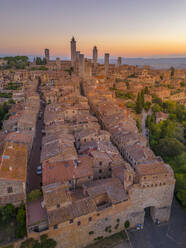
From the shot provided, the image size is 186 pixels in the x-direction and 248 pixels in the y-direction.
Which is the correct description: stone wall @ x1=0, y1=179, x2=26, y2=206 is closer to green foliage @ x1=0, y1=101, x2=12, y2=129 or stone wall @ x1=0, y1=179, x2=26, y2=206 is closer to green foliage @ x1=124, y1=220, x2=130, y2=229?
green foliage @ x1=124, y1=220, x2=130, y2=229

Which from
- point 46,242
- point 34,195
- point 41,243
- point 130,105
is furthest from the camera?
point 130,105

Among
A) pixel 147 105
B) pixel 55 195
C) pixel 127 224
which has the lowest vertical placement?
pixel 127 224

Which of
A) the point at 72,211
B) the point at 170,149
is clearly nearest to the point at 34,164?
the point at 72,211

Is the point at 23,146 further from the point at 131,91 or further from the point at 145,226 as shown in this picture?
the point at 131,91

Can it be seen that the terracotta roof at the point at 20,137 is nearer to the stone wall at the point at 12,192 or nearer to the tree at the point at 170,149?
the stone wall at the point at 12,192

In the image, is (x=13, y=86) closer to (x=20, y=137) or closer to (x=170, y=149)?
(x=20, y=137)

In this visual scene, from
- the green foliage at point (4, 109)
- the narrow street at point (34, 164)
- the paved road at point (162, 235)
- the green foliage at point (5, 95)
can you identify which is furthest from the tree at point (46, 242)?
the green foliage at point (5, 95)

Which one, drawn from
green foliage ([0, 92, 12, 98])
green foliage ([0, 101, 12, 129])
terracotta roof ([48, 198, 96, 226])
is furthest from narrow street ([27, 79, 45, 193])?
green foliage ([0, 92, 12, 98])
